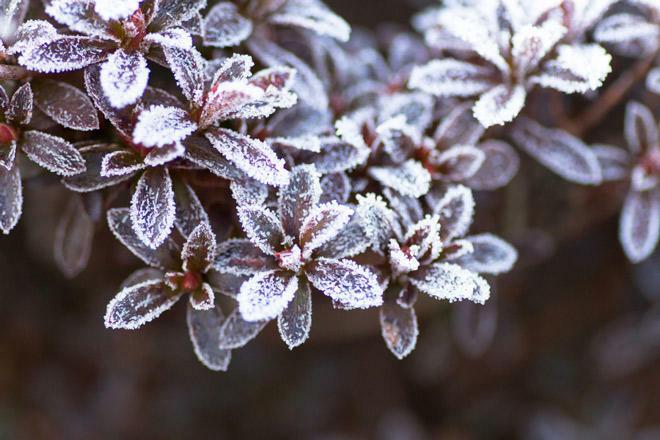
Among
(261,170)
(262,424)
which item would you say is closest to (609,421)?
(262,424)

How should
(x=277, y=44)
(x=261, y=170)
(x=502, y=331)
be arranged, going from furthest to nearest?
(x=502, y=331), (x=277, y=44), (x=261, y=170)

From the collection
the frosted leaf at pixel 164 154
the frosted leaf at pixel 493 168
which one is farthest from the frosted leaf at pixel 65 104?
the frosted leaf at pixel 493 168

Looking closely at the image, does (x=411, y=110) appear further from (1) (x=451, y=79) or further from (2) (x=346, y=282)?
(2) (x=346, y=282)

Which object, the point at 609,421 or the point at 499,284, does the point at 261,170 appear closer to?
the point at 499,284

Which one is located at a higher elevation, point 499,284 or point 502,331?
point 499,284

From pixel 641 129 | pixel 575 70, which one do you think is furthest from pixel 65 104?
pixel 641 129

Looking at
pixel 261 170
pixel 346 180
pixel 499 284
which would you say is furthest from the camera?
pixel 499 284

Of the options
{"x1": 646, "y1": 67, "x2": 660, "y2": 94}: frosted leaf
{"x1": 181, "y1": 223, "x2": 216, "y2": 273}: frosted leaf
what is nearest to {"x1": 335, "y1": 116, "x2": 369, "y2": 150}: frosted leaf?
{"x1": 181, "y1": 223, "x2": 216, "y2": 273}: frosted leaf
